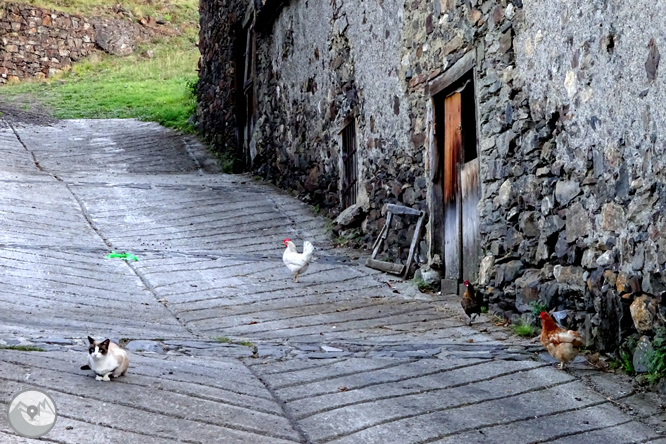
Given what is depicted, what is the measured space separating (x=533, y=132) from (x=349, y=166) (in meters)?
4.28

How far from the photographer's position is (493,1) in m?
6.29

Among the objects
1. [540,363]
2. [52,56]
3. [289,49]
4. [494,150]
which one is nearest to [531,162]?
[494,150]

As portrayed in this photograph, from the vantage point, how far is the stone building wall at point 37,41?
73.8 feet

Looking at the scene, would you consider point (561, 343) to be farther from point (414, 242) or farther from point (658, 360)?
point (414, 242)

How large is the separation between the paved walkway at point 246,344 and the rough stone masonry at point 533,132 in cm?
51

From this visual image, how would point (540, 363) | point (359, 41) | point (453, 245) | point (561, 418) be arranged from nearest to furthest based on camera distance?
point (561, 418)
point (540, 363)
point (453, 245)
point (359, 41)

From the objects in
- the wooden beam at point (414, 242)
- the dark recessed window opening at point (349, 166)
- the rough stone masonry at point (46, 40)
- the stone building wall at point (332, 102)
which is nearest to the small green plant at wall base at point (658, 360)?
the wooden beam at point (414, 242)

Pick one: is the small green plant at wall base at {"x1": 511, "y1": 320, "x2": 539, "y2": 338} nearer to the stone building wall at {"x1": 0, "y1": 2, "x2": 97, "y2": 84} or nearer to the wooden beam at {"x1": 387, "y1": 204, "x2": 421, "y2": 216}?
the wooden beam at {"x1": 387, "y1": 204, "x2": 421, "y2": 216}

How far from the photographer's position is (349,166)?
9805 millimetres

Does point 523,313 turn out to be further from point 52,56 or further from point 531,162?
point 52,56

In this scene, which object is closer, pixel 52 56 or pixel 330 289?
pixel 330 289

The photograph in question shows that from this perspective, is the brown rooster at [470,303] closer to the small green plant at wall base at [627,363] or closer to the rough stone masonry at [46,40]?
the small green plant at wall base at [627,363]

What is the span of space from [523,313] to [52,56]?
20.4 meters

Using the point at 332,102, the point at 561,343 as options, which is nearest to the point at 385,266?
the point at 332,102
